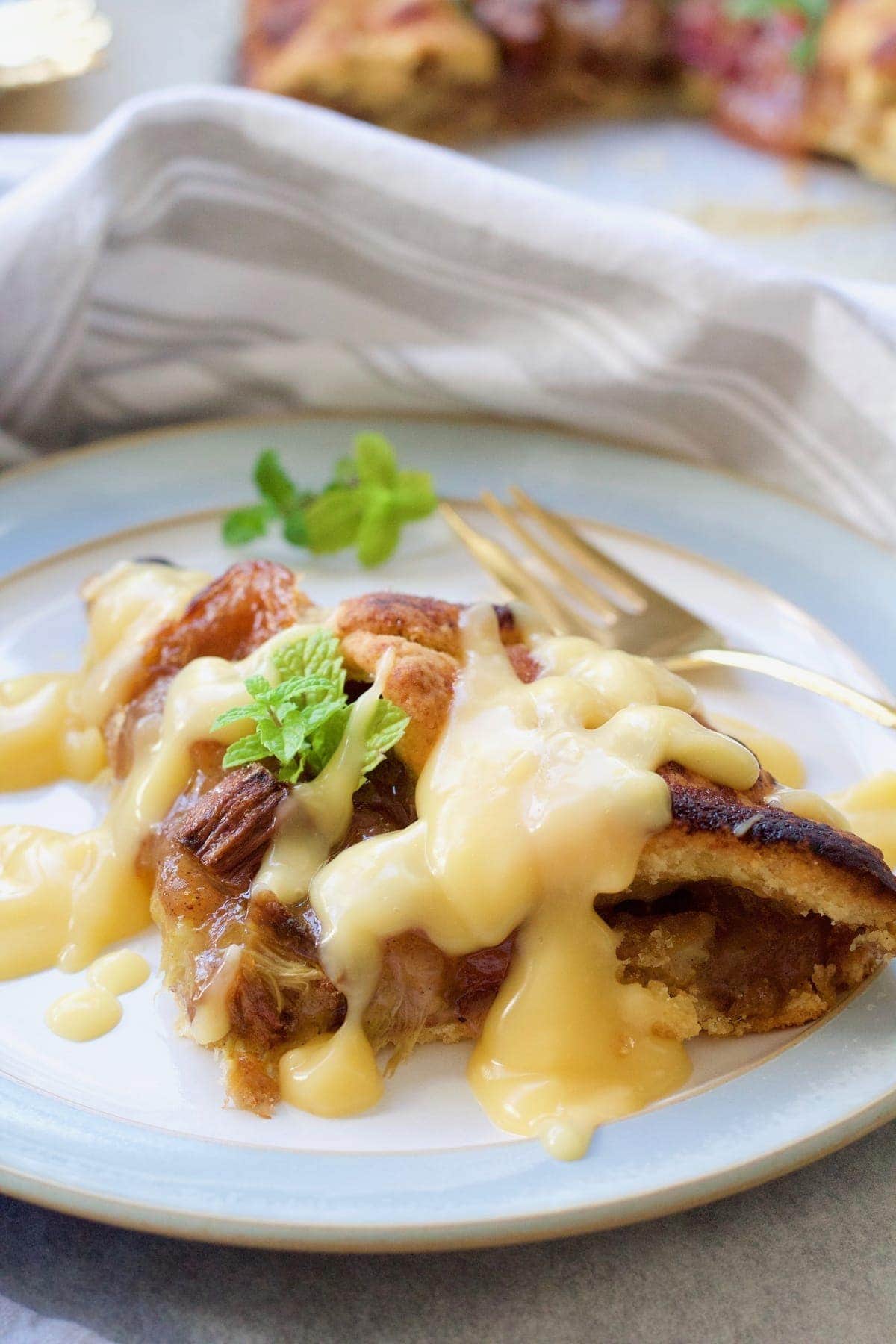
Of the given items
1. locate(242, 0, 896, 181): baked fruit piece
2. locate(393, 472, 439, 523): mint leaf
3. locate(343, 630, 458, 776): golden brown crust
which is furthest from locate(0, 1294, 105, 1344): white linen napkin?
locate(242, 0, 896, 181): baked fruit piece

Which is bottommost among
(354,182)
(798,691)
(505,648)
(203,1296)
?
(203,1296)

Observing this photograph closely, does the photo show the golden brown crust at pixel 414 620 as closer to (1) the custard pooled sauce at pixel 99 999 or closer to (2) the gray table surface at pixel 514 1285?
(1) the custard pooled sauce at pixel 99 999

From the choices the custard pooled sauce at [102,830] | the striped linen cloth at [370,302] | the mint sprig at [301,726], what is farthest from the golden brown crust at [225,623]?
the striped linen cloth at [370,302]

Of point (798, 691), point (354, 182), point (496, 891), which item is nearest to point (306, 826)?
point (496, 891)

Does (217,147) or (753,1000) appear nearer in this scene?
(753,1000)

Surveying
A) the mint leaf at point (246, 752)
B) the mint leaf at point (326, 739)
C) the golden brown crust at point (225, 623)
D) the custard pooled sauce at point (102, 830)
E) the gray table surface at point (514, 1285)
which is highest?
the mint leaf at point (326, 739)

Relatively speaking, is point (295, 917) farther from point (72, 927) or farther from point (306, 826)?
point (72, 927)

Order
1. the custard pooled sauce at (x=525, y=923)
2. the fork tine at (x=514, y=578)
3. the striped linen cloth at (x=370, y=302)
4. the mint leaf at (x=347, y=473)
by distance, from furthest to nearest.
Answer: the striped linen cloth at (x=370, y=302), the mint leaf at (x=347, y=473), the fork tine at (x=514, y=578), the custard pooled sauce at (x=525, y=923)
